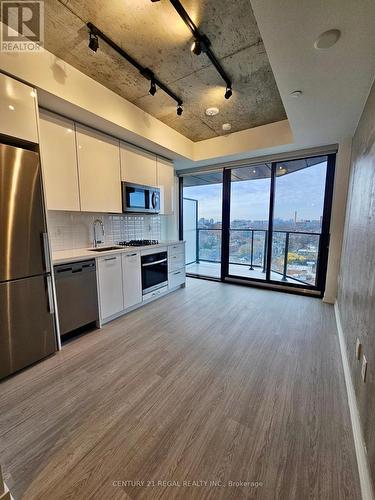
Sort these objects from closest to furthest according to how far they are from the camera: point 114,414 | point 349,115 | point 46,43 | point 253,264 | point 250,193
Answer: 1. point 114,414
2. point 46,43
3. point 349,115
4. point 250,193
5. point 253,264

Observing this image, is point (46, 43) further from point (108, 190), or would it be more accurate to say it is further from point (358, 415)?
point (358, 415)

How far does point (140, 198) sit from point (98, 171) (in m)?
0.75

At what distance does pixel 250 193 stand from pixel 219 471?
4.10 m

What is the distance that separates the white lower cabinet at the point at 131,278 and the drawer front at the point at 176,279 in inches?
30.2

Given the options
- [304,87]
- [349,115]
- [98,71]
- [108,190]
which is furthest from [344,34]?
[108,190]

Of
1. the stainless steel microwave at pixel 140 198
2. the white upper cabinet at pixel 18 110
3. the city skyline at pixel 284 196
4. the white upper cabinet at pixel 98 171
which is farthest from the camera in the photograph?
the city skyline at pixel 284 196

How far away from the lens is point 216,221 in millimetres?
5355

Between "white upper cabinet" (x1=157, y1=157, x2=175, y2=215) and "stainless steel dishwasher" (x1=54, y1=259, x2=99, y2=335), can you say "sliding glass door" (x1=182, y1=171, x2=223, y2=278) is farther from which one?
"stainless steel dishwasher" (x1=54, y1=259, x2=99, y2=335)

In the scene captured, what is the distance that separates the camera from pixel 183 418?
1431 mm

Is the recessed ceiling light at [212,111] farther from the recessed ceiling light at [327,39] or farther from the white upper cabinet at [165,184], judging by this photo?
the recessed ceiling light at [327,39]

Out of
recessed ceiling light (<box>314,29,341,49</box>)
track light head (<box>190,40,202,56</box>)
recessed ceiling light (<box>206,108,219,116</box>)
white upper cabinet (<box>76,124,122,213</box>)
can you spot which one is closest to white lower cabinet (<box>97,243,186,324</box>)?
white upper cabinet (<box>76,124,122,213</box>)

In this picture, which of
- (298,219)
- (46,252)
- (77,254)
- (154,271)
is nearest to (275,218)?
(298,219)

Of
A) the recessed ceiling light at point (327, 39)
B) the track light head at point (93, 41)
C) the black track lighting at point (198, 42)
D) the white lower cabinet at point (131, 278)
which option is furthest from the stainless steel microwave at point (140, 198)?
the recessed ceiling light at point (327, 39)

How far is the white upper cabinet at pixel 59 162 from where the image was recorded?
220cm
